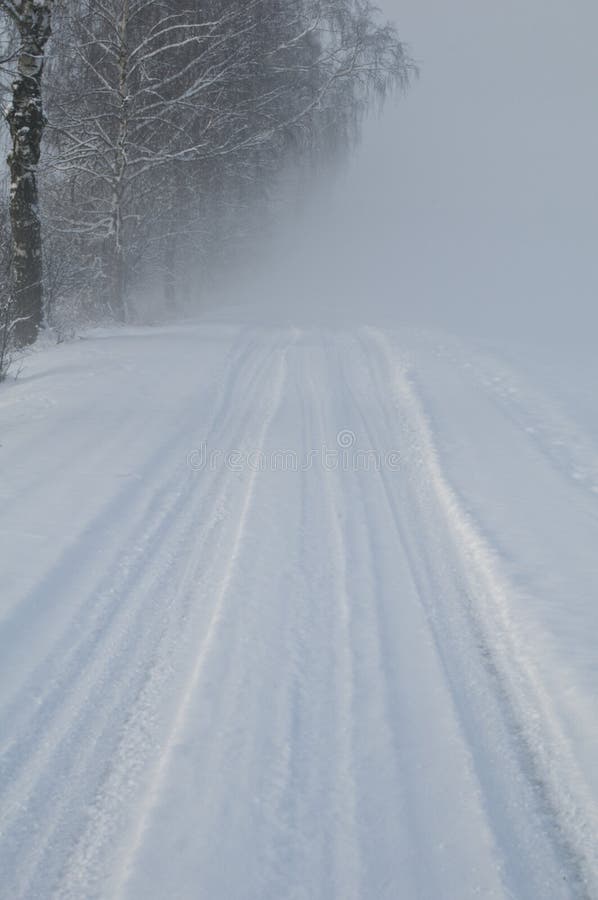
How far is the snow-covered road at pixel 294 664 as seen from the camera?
2.18 metres

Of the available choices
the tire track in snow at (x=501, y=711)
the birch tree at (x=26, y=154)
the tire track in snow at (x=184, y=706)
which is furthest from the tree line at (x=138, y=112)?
the tire track in snow at (x=501, y=711)

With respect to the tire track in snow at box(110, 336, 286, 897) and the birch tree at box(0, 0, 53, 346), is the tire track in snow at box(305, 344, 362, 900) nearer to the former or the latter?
the tire track in snow at box(110, 336, 286, 897)

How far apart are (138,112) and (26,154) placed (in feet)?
11.5

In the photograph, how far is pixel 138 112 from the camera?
1135 centimetres

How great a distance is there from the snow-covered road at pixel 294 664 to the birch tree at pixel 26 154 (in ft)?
10.8

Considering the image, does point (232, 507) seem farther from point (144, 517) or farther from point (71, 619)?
point (71, 619)

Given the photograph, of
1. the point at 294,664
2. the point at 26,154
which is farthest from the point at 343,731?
the point at 26,154

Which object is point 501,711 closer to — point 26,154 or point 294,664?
point 294,664

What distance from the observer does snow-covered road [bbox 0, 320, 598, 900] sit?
2178 mm

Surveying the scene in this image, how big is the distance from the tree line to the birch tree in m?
0.02

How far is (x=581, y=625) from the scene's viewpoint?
3443 millimetres

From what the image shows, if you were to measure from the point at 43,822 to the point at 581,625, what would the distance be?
2.84 meters

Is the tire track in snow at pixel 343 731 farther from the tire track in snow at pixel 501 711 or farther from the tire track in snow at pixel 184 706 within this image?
the tire track in snow at pixel 184 706

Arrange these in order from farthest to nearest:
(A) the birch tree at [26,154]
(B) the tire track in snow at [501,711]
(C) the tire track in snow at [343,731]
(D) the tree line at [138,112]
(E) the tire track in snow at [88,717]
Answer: (D) the tree line at [138,112] → (A) the birch tree at [26,154] → (E) the tire track in snow at [88,717] → (B) the tire track in snow at [501,711] → (C) the tire track in snow at [343,731]
